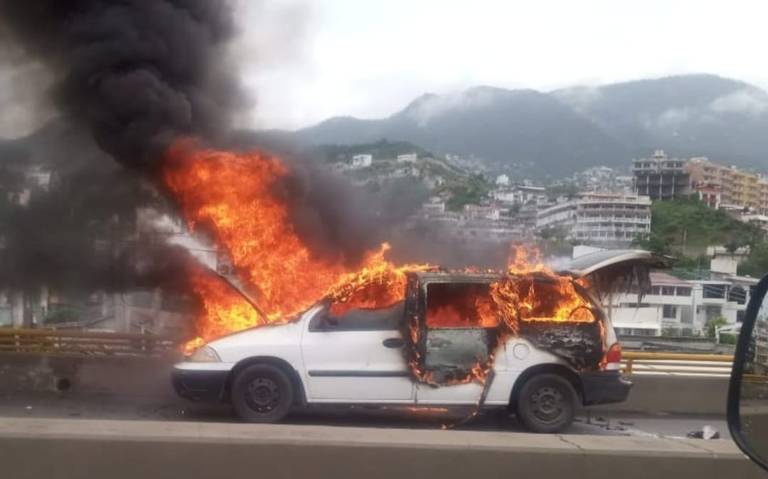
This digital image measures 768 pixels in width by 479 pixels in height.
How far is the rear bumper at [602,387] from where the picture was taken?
29.6ft

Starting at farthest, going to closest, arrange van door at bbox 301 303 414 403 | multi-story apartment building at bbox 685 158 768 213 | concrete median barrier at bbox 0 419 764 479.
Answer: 1. multi-story apartment building at bbox 685 158 768 213
2. van door at bbox 301 303 414 403
3. concrete median barrier at bbox 0 419 764 479

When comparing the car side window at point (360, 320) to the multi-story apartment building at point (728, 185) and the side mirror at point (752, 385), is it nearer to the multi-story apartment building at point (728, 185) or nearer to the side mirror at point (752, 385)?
the side mirror at point (752, 385)

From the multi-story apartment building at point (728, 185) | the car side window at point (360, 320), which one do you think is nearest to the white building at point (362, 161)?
the car side window at point (360, 320)

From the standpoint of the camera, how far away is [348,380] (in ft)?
28.9

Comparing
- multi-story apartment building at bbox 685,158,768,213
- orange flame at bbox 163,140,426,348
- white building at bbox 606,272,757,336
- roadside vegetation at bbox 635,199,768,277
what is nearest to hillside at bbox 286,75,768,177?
multi-story apartment building at bbox 685,158,768,213

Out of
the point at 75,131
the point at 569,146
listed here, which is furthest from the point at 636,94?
the point at 75,131

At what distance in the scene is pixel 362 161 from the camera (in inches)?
858

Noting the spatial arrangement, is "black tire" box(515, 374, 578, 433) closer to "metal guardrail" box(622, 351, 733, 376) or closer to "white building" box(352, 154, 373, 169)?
"metal guardrail" box(622, 351, 733, 376)

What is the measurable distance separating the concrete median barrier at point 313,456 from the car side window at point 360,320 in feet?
12.6

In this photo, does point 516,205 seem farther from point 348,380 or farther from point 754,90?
point 754,90

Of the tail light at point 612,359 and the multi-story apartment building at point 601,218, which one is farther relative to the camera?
the multi-story apartment building at point 601,218

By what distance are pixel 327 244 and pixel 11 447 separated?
31.8 feet

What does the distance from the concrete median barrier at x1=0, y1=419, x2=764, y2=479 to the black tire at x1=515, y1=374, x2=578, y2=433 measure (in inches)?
148

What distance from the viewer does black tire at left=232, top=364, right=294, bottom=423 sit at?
8797mm
